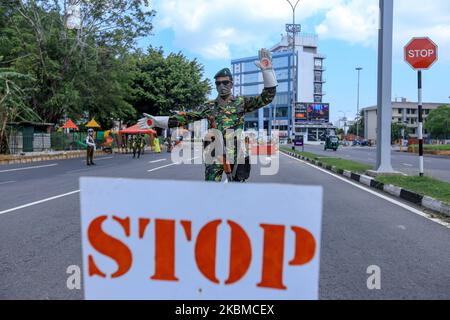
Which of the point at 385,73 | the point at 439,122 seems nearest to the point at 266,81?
the point at 385,73

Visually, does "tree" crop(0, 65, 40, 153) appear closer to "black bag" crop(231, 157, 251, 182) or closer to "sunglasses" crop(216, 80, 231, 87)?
"sunglasses" crop(216, 80, 231, 87)

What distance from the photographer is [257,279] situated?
215 centimetres

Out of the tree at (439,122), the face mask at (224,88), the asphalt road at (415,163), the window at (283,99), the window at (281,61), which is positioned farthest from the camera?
the window at (283,99)

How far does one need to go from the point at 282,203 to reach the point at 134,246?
758mm

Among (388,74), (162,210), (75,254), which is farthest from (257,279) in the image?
(388,74)

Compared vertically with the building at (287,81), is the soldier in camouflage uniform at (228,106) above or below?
below

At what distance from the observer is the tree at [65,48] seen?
26.1 m

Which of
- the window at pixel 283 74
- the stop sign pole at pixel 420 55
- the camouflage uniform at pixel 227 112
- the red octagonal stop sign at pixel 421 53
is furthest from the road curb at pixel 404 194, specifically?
the window at pixel 283 74

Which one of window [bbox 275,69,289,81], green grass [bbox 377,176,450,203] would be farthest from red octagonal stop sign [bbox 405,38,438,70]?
window [bbox 275,69,289,81]

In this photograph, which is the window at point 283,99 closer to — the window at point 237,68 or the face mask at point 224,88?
the window at point 237,68

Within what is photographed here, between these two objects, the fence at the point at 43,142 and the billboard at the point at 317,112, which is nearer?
the fence at the point at 43,142

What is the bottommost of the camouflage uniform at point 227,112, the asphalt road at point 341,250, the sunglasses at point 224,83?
the asphalt road at point 341,250

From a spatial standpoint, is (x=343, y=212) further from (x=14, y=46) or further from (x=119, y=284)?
(x=14, y=46)

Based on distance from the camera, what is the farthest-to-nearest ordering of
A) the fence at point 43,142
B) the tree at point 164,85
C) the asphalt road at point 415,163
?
1. the tree at point 164,85
2. the fence at point 43,142
3. the asphalt road at point 415,163
